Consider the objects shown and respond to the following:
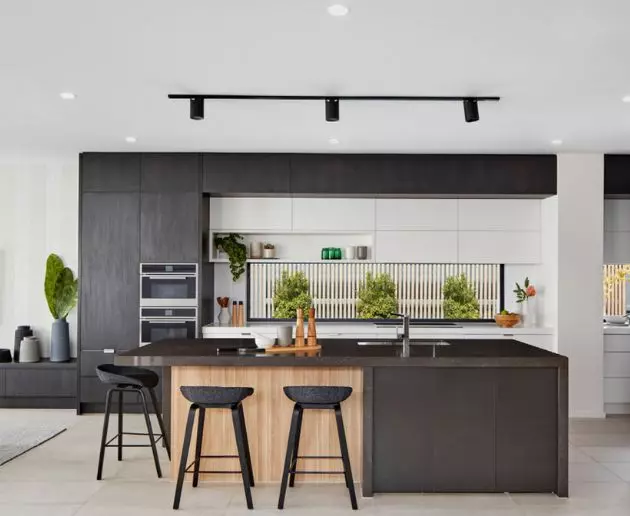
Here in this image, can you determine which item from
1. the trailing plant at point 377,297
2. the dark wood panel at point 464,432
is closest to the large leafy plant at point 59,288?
the trailing plant at point 377,297

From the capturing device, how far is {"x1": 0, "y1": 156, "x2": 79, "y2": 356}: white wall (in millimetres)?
7754

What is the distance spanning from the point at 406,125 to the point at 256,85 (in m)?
1.59

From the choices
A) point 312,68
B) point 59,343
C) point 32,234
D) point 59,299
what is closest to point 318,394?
point 312,68

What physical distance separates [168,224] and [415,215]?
99.1 inches

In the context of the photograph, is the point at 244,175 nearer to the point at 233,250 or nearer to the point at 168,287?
the point at 233,250

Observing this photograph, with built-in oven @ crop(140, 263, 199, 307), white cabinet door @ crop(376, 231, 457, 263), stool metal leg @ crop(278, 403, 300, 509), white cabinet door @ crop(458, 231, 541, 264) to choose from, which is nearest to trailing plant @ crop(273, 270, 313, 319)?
white cabinet door @ crop(376, 231, 457, 263)

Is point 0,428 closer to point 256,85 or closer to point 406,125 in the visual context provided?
point 256,85

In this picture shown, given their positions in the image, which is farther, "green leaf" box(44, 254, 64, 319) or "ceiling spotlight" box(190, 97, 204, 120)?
"green leaf" box(44, 254, 64, 319)

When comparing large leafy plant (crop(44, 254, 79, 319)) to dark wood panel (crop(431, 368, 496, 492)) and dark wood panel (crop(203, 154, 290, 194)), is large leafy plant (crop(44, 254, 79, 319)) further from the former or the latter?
dark wood panel (crop(431, 368, 496, 492))

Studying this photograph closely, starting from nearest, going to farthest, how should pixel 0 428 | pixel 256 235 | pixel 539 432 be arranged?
1. pixel 539 432
2. pixel 0 428
3. pixel 256 235

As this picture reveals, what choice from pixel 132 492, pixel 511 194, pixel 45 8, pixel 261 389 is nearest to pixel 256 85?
pixel 45 8

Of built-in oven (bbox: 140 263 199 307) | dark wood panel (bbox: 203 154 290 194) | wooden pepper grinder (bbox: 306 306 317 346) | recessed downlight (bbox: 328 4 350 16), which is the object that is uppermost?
recessed downlight (bbox: 328 4 350 16)

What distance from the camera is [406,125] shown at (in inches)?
227

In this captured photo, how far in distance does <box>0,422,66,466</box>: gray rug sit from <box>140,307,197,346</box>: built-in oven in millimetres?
1183
